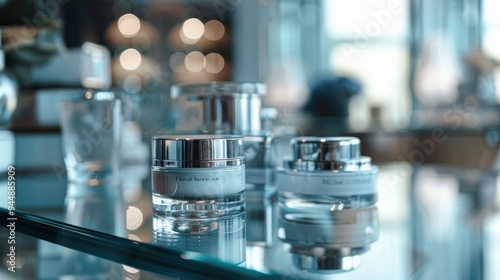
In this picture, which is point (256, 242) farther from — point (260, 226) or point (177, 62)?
point (177, 62)

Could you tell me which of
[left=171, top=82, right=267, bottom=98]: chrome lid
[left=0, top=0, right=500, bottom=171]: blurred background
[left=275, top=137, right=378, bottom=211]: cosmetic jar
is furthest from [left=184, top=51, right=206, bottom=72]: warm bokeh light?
[left=275, top=137, right=378, bottom=211]: cosmetic jar

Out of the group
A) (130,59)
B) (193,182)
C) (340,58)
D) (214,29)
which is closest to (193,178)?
(193,182)

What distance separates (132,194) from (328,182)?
0.22 meters

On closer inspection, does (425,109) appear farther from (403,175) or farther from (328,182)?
(328,182)

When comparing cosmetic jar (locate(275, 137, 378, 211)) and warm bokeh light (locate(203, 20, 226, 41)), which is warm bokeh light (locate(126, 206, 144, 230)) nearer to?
cosmetic jar (locate(275, 137, 378, 211))

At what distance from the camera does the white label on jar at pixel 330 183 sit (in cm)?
47

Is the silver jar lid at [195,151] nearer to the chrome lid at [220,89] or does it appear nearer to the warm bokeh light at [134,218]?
the warm bokeh light at [134,218]

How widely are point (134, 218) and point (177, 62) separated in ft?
10.1

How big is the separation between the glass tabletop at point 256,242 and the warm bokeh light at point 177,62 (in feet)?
9.61

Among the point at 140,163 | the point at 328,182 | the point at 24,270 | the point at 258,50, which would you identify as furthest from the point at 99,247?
the point at 258,50

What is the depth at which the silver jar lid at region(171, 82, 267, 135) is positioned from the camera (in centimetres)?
58

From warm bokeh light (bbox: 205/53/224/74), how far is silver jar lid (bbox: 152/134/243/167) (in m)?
3.10

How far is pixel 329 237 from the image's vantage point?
14.8 inches

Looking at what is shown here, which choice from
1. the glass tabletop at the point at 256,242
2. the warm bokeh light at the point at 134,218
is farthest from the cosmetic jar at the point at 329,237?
the warm bokeh light at the point at 134,218
